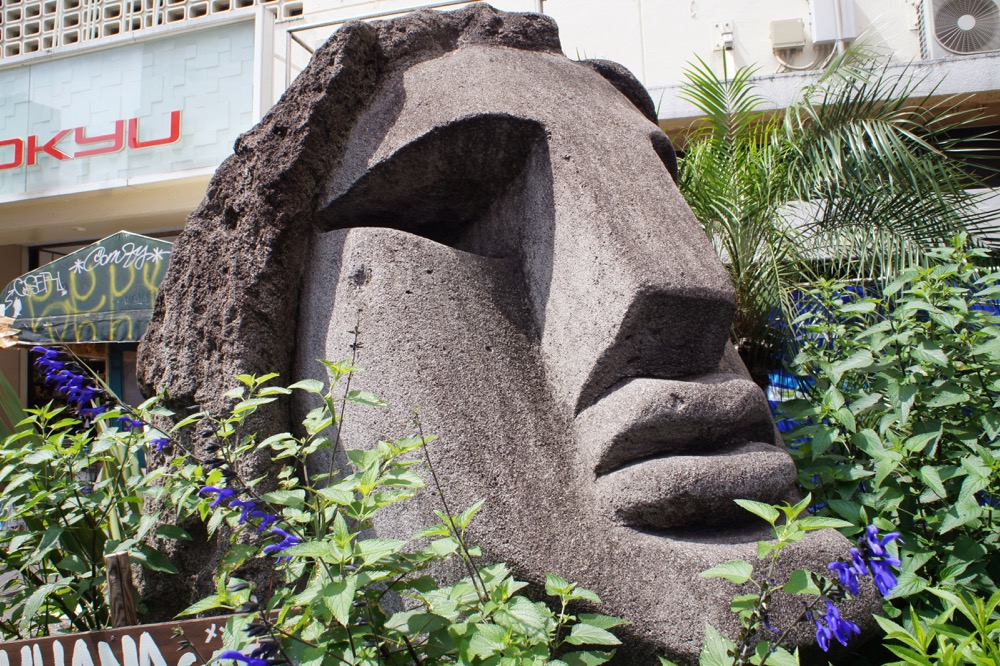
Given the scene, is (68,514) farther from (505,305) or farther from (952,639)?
(952,639)

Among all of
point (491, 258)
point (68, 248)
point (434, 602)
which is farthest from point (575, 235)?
point (68, 248)

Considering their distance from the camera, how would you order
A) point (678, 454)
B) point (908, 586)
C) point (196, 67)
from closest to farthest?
point (678, 454) → point (908, 586) → point (196, 67)

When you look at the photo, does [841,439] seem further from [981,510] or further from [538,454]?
[538,454]

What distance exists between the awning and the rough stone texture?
2.73 metres

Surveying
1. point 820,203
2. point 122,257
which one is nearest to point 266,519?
point 820,203

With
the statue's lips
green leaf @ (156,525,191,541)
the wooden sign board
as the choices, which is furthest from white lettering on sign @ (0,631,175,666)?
the statue's lips

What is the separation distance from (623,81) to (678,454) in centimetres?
121

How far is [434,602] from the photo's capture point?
110cm

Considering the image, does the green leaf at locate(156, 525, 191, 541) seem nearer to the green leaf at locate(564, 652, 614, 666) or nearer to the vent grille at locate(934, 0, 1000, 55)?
the green leaf at locate(564, 652, 614, 666)

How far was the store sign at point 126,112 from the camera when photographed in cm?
579

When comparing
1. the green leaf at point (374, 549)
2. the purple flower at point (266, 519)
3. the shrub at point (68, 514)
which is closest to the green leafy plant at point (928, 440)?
the green leaf at point (374, 549)

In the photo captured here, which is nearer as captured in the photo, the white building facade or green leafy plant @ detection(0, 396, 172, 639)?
green leafy plant @ detection(0, 396, 172, 639)

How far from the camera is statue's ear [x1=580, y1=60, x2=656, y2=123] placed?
86.4 inches

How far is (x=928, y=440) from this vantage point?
5.53 ft
